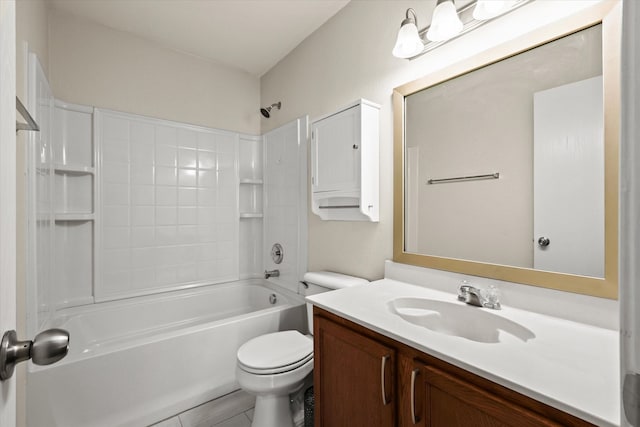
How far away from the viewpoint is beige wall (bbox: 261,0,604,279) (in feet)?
4.30

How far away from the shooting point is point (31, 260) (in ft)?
4.44

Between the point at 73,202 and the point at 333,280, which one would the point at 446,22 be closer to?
the point at 333,280

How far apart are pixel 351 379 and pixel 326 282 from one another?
2.38ft

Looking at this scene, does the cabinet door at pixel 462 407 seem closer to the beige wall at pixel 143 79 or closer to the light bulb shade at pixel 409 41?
the light bulb shade at pixel 409 41

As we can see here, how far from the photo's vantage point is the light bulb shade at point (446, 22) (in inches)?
49.0

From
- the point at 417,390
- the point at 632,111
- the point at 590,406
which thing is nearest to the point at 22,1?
the point at 632,111

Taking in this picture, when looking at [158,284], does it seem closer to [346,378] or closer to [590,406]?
[346,378]

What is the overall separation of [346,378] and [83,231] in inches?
82.9

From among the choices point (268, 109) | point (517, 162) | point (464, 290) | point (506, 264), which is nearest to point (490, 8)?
point (517, 162)

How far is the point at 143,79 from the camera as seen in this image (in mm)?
2344

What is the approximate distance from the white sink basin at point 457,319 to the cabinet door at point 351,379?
0.75 ft

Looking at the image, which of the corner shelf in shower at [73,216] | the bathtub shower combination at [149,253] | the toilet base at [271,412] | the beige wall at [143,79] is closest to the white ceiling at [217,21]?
the beige wall at [143,79]

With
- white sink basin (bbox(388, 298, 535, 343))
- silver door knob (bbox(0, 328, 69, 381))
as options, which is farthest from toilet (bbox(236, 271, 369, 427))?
silver door knob (bbox(0, 328, 69, 381))

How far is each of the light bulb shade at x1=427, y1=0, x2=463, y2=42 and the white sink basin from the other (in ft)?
3.78
